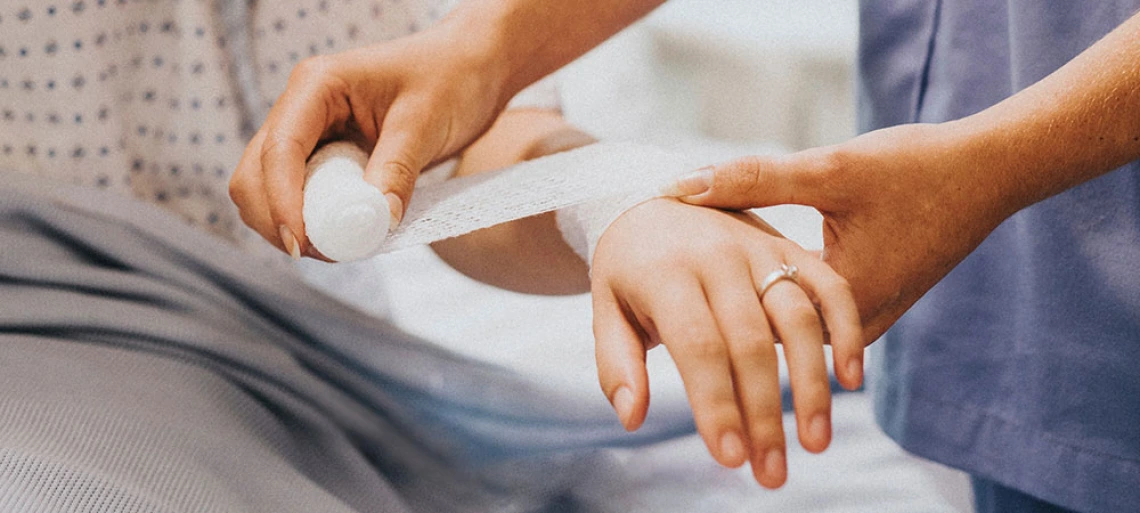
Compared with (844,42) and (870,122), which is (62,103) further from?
(844,42)

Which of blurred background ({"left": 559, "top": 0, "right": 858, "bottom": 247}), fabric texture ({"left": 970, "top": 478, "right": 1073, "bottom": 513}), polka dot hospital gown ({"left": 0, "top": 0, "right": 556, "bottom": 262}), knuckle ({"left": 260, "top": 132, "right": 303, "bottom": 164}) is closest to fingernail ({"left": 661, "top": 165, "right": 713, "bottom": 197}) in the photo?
knuckle ({"left": 260, "top": 132, "right": 303, "bottom": 164})

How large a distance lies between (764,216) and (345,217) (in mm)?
474

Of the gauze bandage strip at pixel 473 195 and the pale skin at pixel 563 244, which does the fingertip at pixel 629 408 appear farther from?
the gauze bandage strip at pixel 473 195

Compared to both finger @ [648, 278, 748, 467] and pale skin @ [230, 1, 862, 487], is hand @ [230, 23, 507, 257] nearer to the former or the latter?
pale skin @ [230, 1, 862, 487]

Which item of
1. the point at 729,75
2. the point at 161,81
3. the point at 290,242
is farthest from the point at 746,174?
the point at 729,75

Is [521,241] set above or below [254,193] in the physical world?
below

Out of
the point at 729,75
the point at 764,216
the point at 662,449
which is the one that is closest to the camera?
the point at 662,449

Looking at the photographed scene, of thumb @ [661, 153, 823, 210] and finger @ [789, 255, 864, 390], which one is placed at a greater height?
thumb @ [661, 153, 823, 210]

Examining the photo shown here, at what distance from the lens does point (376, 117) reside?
21.0 inches

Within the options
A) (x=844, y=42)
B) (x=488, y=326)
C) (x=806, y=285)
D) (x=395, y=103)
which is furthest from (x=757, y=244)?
(x=844, y=42)

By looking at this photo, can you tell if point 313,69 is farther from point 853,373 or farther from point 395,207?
point 853,373

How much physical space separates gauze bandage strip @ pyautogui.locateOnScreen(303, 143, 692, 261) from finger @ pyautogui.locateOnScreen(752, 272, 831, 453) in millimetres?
107

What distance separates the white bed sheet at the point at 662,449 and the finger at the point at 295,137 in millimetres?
263

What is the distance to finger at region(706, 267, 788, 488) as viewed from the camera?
0.29 meters
